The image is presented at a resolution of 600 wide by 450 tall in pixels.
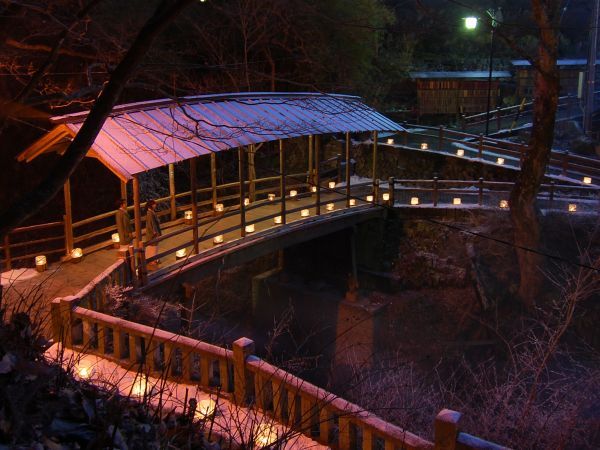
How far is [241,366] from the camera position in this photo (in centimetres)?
650

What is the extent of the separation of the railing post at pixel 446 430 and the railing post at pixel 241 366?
2.34 meters

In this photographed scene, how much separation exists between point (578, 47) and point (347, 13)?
19489mm

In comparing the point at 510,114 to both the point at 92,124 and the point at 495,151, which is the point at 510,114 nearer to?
the point at 495,151

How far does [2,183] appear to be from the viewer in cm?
1595

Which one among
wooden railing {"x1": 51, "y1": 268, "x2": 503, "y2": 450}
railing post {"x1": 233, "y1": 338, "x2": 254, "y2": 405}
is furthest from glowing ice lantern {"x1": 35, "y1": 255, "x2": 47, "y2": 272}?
railing post {"x1": 233, "y1": 338, "x2": 254, "y2": 405}

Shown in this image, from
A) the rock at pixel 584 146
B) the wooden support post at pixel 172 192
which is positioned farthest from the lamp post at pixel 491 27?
the wooden support post at pixel 172 192

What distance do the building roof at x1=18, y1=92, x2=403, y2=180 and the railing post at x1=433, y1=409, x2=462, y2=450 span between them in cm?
418

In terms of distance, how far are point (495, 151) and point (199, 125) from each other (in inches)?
552

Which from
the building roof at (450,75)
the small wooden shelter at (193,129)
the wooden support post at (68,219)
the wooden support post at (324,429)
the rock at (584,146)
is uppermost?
the building roof at (450,75)

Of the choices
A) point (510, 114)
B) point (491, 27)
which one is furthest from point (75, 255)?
point (510, 114)

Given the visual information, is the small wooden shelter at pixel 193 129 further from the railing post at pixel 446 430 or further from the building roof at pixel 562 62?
the building roof at pixel 562 62

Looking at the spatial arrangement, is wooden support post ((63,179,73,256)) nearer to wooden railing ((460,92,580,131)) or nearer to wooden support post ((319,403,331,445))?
wooden support post ((319,403,331,445))

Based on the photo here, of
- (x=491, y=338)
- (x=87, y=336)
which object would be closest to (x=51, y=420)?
(x=87, y=336)

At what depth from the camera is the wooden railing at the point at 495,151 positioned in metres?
18.7
